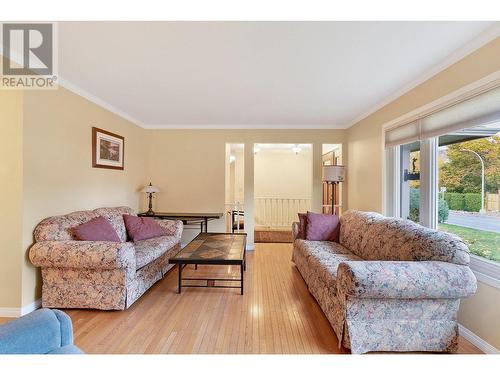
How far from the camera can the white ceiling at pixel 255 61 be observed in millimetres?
1806

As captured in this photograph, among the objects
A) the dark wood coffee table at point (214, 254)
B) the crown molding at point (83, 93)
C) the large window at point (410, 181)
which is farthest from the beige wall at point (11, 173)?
the large window at point (410, 181)

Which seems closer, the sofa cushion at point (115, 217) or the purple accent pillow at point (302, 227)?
the sofa cushion at point (115, 217)

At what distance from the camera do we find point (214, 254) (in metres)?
2.79

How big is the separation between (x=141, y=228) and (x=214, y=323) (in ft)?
6.25

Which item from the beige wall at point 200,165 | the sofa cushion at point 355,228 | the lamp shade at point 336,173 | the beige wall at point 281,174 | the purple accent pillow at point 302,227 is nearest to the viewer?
the sofa cushion at point 355,228

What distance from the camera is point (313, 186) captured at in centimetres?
491

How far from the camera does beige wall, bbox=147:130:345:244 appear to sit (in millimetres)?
4848

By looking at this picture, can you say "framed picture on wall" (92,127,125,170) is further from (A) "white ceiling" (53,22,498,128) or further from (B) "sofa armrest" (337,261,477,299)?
(B) "sofa armrest" (337,261,477,299)

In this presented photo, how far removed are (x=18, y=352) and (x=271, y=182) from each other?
7119 millimetres

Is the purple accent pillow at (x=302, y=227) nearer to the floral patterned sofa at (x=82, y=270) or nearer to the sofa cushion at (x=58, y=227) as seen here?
the floral patterned sofa at (x=82, y=270)

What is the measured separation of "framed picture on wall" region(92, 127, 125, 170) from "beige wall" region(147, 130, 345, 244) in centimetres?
94

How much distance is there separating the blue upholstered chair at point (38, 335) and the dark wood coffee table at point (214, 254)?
1543mm
